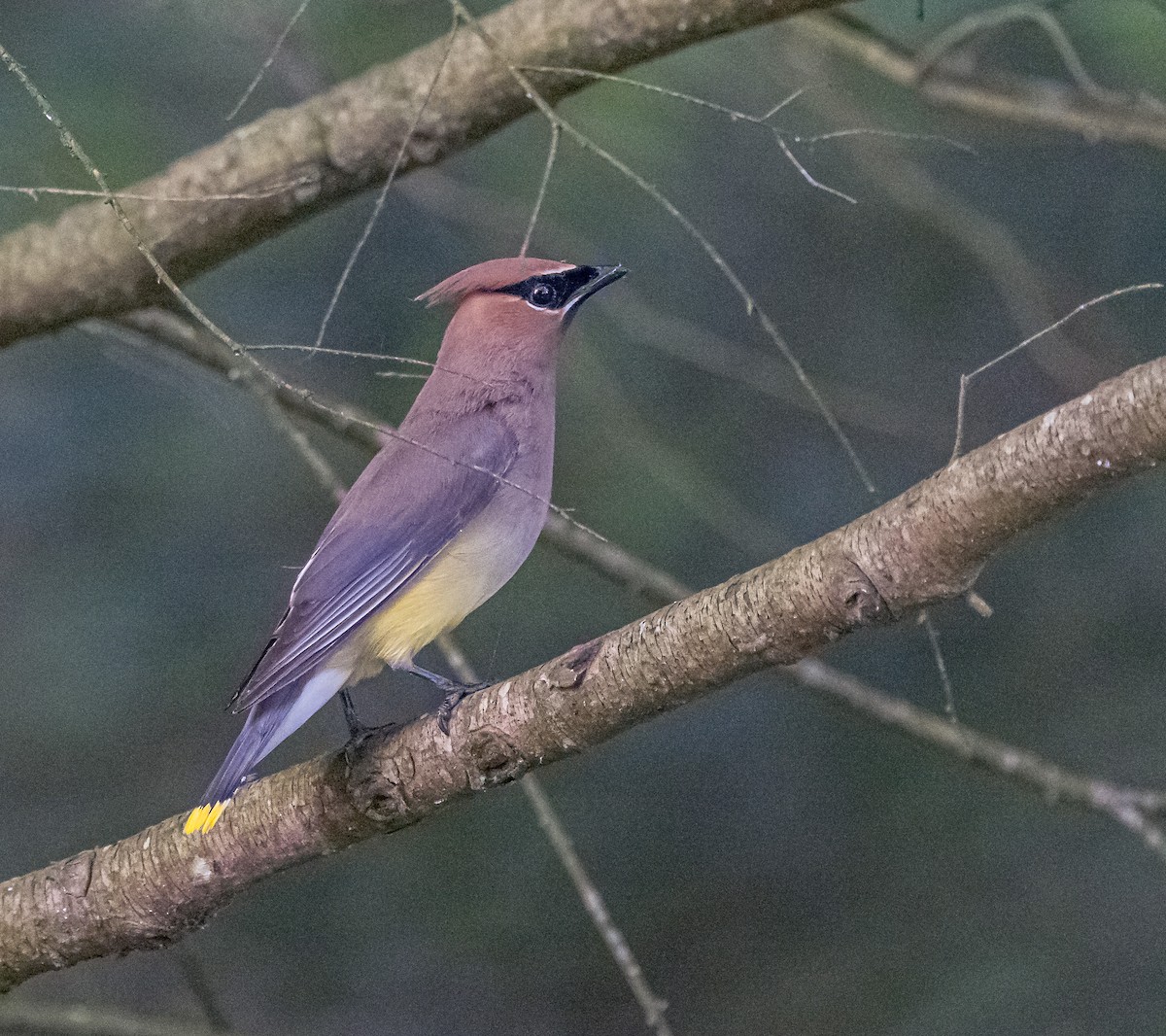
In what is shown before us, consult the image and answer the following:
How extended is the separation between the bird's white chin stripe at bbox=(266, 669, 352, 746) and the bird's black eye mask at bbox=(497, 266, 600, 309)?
745 millimetres

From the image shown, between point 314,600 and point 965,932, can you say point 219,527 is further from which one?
point 965,932

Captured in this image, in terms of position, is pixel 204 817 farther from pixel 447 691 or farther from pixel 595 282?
pixel 595 282

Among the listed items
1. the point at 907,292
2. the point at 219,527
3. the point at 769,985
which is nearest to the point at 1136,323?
the point at 907,292

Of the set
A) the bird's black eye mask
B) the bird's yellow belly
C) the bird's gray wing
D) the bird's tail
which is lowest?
the bird's tail

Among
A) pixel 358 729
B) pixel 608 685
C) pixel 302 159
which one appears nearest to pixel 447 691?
pixel 358 729

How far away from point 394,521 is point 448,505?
0.10 meters

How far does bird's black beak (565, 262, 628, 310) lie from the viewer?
2771mm

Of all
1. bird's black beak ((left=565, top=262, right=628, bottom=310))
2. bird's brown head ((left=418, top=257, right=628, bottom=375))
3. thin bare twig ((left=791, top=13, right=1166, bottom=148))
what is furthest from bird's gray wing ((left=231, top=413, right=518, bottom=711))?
thin bare twig ((left=791, top=13, right=1166, bottom=148))

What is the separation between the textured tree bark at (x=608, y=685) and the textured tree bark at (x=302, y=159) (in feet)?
3.95

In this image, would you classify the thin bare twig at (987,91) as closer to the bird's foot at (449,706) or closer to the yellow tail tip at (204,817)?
the bird's foot at (449,706)

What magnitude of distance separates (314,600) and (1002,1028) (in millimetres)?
2419

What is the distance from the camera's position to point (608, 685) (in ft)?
7.24

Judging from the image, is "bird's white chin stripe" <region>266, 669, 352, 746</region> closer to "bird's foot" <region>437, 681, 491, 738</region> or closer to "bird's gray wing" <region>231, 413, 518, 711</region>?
"bird's gray wing" <region>231, 413, 518, 711</region>

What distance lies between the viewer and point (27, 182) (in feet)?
13.0
